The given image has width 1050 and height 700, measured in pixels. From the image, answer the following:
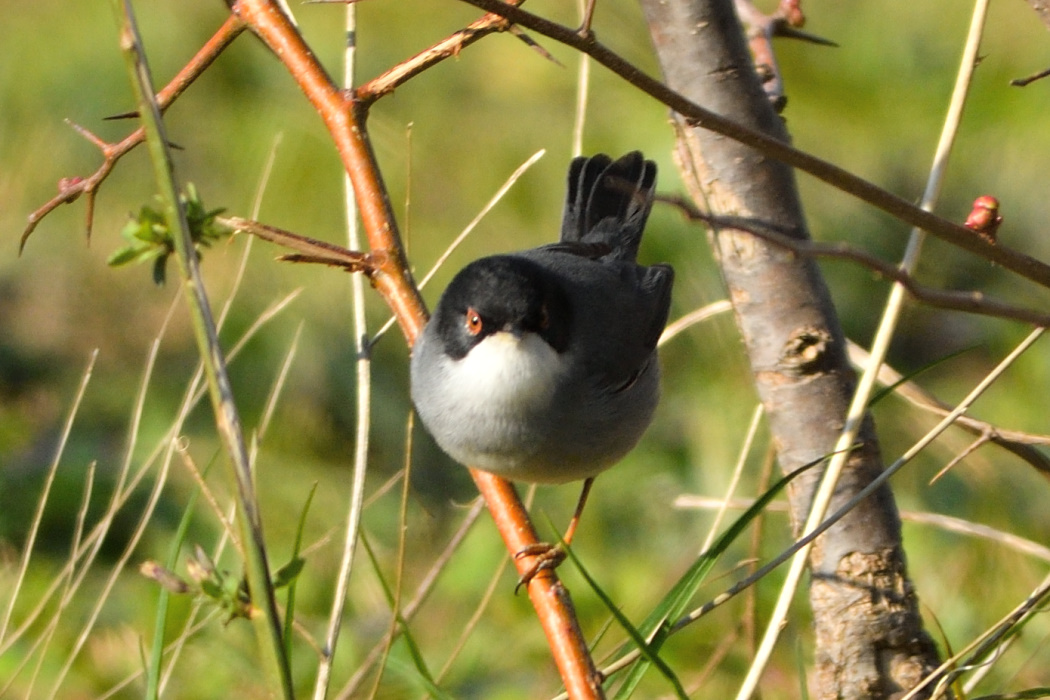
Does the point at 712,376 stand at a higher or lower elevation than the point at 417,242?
lower

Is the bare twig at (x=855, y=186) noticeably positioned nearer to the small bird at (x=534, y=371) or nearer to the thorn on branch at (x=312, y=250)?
the thorn on branch at (x=312, y=250)

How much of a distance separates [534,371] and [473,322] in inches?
7.7

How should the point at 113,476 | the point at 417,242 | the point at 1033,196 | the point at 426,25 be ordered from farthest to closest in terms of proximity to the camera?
the point at 426,25
the point at 417,242
the point at 1033,196
the point at 113,476

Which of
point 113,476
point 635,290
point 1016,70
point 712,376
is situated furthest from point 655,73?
point 113,476

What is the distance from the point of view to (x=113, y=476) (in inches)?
185

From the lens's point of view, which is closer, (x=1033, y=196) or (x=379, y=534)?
(x=379, y=534)

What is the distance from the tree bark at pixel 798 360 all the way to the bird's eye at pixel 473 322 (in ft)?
2.03

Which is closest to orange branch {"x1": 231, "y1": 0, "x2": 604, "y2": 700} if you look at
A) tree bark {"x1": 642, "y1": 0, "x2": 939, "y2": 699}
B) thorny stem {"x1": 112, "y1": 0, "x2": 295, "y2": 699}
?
tree bark {"x1": 642, "y1": 0, "x2": 939, "y2": 699}

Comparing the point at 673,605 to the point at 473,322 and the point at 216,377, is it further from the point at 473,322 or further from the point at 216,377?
the point at 473,322

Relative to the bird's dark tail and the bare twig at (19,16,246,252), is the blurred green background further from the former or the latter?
the bare twig at (19,16,246,252)

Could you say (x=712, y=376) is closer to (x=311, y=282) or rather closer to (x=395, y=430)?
(x=395, y=430)

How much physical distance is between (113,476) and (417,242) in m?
1.75

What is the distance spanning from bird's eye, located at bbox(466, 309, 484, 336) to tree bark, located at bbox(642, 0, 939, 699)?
62 centimetres

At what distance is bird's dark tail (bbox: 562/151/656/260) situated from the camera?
3.24 metres
